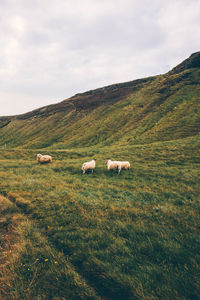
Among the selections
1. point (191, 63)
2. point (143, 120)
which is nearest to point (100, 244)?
point (143, 120)

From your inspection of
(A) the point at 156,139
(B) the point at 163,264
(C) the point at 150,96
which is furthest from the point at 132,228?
(C) the point at 150,96

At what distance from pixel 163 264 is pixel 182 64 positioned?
10454cm

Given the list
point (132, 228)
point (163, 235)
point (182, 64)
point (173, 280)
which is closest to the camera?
point (173, 280)

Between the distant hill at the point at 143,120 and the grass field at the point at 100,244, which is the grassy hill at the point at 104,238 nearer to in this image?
the grass field at the point at 100,244

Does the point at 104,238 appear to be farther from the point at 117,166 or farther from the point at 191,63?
the point at 191,63

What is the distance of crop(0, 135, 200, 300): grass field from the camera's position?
3861 millimetres

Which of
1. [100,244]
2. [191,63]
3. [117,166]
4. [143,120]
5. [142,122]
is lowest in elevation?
[100,244]

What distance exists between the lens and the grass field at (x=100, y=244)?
3.86 meters

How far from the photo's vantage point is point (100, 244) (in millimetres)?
5371

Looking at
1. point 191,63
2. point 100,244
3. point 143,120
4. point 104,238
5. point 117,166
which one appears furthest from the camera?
point 191,63

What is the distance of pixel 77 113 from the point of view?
85.9 metres

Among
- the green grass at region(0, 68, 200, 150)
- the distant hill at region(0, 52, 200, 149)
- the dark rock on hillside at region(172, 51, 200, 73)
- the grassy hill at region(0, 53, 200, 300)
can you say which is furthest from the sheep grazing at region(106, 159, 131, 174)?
the dark rock on hillside at region(172, 51, 200, 73)

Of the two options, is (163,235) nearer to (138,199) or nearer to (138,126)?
(138,199)

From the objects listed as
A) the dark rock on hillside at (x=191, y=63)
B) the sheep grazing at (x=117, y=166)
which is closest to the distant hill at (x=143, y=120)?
the dark rock on hillside at (x=191, y=63)
